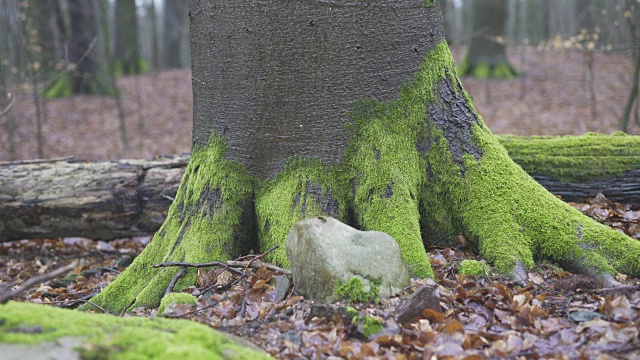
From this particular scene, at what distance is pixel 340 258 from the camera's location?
3.30m

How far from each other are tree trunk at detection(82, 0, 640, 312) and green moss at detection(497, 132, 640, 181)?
138 cm

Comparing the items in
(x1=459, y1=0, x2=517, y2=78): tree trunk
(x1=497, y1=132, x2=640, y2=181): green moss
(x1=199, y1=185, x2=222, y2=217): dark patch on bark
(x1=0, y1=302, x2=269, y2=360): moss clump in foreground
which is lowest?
(x1=0, y1=302, x2=269, y2=360): moss clump in foreground

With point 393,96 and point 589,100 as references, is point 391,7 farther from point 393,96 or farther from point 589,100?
point 589,100

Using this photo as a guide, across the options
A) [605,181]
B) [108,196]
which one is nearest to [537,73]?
[605,181]

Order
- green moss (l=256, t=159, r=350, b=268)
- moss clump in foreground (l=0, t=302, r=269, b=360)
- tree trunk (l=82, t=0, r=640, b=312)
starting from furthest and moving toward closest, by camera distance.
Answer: green moss (l=256, t=159, r=350, b=268) < tree trunk (l=82, t=0, r=640, b=312) < moss clump in foreground (l=0, t=302, r=269, b=360)

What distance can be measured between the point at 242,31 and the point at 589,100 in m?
14.3

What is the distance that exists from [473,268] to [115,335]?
2392 mm

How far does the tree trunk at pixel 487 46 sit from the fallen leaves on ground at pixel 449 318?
1499 centimetres

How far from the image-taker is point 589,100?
15516mm

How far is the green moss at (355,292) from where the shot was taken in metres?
3.24

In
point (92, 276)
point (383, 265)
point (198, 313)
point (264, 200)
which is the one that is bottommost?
point (92, 276)

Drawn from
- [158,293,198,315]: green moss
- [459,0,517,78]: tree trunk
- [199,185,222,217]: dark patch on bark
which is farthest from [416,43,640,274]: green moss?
[459,0,517,78]: tree trunk

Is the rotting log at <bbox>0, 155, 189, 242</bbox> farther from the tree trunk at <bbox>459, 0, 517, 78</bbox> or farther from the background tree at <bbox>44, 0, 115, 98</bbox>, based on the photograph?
the tree trunk at <bbox>459, 0, 517, 78</bbox>

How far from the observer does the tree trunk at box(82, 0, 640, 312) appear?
12.9 ft
